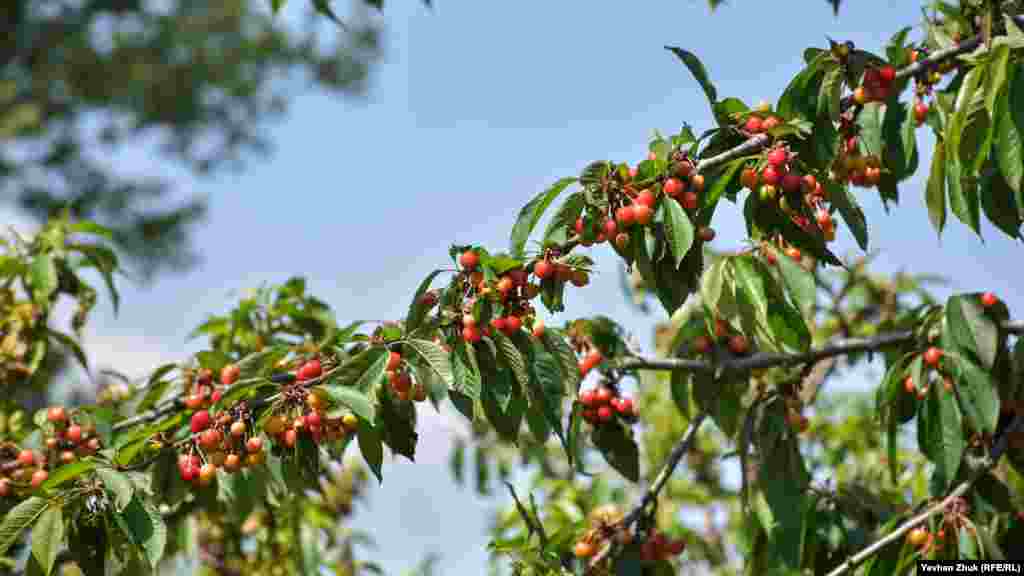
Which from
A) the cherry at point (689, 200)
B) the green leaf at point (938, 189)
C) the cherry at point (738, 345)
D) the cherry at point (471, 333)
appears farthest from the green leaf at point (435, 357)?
the cherry at point (738, 345)

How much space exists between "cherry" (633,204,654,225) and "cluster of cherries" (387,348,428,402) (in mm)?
498

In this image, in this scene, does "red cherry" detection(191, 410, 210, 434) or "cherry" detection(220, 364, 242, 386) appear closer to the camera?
"red cherry" detection(191, 410, 210, 434)

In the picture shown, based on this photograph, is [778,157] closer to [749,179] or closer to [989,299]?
[749,179]

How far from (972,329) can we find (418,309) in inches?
44.5

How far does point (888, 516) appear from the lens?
9.19 feet

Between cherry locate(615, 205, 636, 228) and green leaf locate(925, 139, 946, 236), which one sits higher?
green leaf locate(925, 139, 946, 236)

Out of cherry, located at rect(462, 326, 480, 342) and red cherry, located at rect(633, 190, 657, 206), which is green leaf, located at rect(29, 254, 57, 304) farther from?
red cherry, located at rect(633, 190, 657, 206)

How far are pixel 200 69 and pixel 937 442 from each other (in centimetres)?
1758

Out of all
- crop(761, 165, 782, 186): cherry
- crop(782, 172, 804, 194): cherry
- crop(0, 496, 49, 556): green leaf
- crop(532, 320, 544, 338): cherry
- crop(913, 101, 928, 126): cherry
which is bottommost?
crop(0, 496, 49, 556): green leaf

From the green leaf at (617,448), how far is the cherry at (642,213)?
2.75 ft

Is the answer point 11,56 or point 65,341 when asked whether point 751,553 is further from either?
point 11,56

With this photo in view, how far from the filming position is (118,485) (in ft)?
6.10

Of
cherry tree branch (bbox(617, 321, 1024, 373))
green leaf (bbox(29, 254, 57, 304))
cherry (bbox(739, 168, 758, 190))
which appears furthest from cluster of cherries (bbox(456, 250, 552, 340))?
green leaf (bbox(29, 254, 57, 304))

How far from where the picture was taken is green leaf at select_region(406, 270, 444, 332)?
6.54ft
